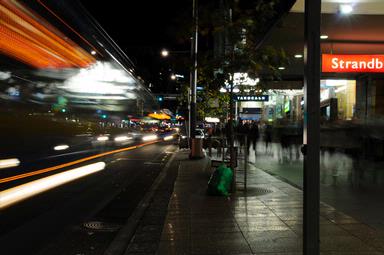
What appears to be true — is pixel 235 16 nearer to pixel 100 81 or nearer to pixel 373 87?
pixel 100 81

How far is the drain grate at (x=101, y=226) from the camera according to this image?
27.2ft

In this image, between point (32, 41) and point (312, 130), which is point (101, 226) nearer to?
point (32, 41)

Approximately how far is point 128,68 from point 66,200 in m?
8.02

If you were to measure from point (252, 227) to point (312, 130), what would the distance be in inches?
147

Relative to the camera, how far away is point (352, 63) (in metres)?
13.8

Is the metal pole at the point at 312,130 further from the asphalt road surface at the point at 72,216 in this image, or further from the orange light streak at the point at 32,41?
the orange light streak at the point at 32,41

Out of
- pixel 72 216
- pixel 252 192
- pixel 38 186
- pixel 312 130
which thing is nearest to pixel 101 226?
Answer: pixel 72 216

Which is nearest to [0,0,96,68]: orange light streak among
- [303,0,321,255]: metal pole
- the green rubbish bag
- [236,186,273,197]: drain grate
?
the green rubbish bag

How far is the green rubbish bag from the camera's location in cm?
1081

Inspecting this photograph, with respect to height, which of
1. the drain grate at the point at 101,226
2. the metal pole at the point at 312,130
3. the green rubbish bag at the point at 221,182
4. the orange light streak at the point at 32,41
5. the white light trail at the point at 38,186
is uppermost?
the orange light streak at the point at 32,41

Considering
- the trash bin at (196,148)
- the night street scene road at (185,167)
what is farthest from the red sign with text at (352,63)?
the trash bin at (196,148)

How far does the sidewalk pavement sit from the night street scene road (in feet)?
0.09

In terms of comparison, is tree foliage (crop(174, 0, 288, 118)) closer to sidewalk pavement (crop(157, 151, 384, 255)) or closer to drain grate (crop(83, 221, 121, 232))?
sidewalk pavement (crop(157, 151, 384, 255))

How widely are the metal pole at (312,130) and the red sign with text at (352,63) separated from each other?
9883 mm
